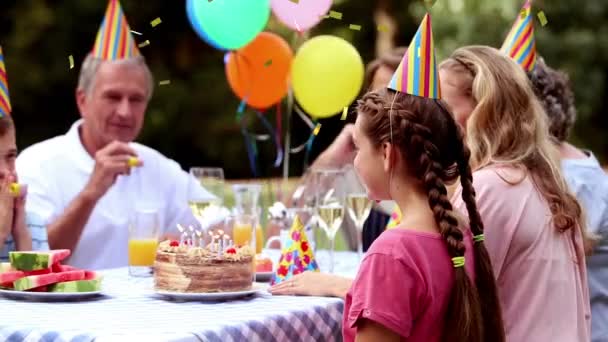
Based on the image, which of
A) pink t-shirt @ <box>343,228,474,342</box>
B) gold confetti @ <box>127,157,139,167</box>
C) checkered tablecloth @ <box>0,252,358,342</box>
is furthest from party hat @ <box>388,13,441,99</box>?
gold confetti @ <box>127,157,139,167</box>

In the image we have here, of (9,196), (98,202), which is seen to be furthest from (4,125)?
(98,202)

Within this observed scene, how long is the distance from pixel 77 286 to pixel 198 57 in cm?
1279

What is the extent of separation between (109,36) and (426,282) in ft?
7.77

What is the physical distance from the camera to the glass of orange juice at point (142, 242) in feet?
9.19

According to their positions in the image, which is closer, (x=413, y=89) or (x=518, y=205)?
(x=413, y=89)

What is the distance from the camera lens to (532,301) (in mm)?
2383

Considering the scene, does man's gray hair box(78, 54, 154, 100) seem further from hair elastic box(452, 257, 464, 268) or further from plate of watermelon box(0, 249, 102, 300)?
hair elastic box(452, 257, 464, 268)

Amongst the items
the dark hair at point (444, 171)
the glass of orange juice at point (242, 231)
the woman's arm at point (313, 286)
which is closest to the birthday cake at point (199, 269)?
the woman's arm at point (313, 286)

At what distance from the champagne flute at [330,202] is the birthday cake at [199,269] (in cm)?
61

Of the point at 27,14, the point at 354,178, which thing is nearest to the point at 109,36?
the point at 354,178

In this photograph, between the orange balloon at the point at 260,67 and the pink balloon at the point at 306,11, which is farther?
the orange balloon at the point at 260,67

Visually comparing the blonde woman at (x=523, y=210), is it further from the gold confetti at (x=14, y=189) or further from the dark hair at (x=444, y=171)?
the gold confetti at (x=14, y=189)

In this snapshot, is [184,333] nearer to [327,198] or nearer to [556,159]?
[556,159]

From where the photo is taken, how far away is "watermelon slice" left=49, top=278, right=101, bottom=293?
230 centimetres
